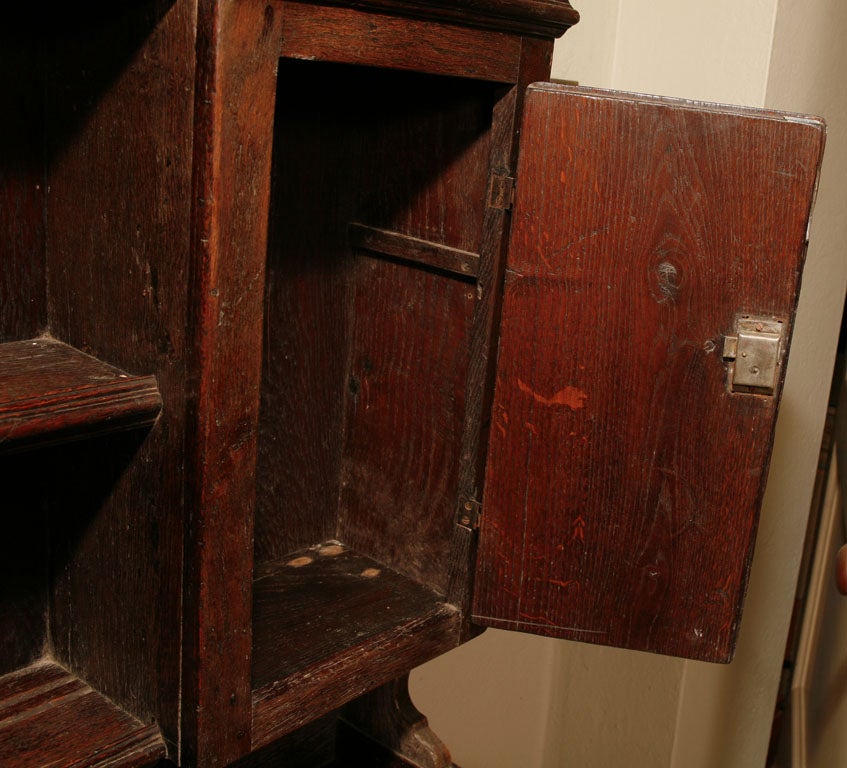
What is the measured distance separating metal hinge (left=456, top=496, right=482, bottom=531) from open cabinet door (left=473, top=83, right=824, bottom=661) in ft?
0.21

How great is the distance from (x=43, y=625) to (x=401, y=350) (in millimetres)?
487

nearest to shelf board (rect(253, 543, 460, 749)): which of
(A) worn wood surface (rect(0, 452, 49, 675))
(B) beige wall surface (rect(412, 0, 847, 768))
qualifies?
(A) worn wood surface (rect(0, 452, 49, 675))

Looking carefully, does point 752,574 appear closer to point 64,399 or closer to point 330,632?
point 330,632

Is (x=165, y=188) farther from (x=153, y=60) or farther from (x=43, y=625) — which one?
(x=43, y=625)

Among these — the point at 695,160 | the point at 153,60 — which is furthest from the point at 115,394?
the point at 695,160

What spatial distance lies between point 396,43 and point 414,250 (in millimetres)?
302

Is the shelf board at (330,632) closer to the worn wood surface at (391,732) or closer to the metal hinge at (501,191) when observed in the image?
the worn wood surface at (391,732)

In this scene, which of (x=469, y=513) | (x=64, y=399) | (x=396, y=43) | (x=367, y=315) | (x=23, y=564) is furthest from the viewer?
(x=367, y=315)

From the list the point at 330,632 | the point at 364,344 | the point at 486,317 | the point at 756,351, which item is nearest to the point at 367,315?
the point at 364,344

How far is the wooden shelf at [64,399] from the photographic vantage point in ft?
2.48

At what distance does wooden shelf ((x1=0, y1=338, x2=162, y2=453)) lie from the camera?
755 mm

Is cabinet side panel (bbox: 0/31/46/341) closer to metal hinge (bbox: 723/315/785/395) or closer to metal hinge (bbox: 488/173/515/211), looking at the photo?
metal hinge (bbox: 488/173/515/211)

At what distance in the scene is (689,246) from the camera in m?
0.92

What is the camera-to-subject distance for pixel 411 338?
3.87 ft
